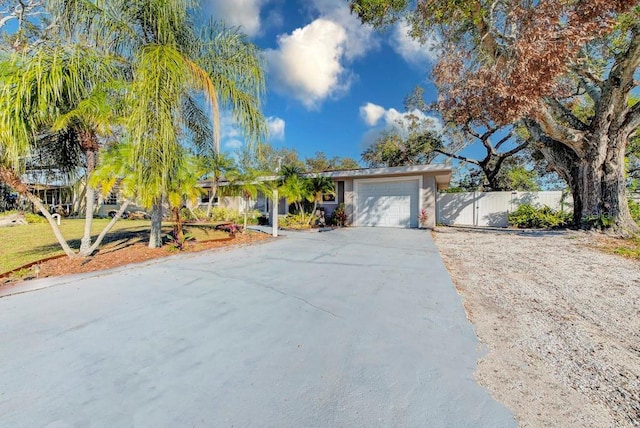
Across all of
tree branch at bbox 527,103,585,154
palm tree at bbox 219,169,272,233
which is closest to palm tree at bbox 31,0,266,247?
palm tree at bbox 219,169,272,233

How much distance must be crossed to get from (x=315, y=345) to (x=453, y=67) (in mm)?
8462

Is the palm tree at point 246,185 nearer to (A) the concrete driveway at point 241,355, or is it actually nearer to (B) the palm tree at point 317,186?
(B) the palm tree at point 317,186

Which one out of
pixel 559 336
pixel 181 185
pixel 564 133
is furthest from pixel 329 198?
pixel 559 336

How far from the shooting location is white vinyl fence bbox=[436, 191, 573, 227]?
14422 mm

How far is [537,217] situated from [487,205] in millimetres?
2324

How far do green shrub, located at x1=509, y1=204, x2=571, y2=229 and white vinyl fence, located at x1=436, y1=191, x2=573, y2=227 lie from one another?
0.36 metres

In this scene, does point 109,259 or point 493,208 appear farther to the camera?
point 493,208

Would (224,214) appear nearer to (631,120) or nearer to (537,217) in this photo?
(537,217)

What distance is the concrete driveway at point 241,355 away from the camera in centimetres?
170

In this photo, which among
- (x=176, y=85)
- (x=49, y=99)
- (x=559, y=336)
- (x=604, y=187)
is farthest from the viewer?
(x=604, y=187)

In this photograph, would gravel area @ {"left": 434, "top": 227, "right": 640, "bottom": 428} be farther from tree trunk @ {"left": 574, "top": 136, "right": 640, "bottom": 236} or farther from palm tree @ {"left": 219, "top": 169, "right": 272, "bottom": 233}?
palm tree @ {"left": 219, "top": 169, "right": 272, "bottom": 233}

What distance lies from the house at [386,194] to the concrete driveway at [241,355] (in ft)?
29.9

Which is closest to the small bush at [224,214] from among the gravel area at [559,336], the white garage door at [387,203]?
the white garage door at [387,203]

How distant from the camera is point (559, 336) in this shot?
8.82ft
